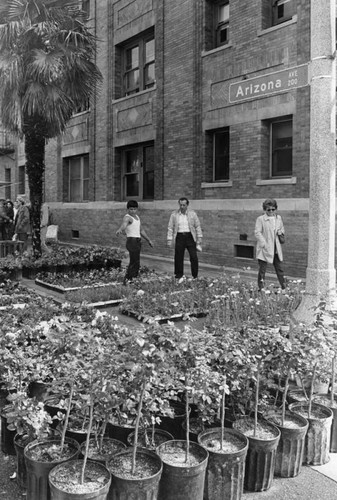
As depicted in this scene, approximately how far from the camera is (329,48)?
5199 mm

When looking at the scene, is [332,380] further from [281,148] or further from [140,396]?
[281,148]

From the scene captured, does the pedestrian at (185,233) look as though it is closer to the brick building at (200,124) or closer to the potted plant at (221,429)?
the brick building at (200,124)

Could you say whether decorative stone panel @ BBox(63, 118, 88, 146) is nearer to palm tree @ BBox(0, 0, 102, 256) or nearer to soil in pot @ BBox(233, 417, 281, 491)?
palm tree @ BBox(0, 0, 102, 256)

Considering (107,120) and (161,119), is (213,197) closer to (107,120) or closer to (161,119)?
(161,119)

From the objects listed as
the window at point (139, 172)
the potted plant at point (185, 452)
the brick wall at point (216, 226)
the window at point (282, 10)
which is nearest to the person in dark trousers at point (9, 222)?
the brick wall at point (216, 226)

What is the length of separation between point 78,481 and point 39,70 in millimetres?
12674

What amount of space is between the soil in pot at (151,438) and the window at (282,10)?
1234 cm

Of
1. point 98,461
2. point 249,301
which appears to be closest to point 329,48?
point 249,301

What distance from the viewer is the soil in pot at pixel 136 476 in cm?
299

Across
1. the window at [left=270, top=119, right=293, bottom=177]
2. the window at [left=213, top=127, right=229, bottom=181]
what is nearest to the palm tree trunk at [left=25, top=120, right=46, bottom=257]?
the window at [left=213, top=127, right=229, bottom=181]

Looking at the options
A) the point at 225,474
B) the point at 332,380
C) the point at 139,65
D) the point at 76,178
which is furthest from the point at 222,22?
the point at 225,474

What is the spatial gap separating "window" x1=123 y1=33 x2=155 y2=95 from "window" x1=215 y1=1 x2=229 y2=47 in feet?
11.0

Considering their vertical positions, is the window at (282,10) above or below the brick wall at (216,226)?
above

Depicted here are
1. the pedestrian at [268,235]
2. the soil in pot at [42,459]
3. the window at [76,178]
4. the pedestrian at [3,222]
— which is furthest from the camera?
the window at [76,178]
